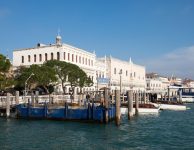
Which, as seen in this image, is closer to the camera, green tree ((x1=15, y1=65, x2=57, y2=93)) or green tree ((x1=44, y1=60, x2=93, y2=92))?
green tree ((x1=15, y1=65, x2=57, y2=93))

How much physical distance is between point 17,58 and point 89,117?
1757 inches

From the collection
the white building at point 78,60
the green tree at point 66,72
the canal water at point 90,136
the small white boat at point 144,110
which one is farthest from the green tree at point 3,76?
the small white boat at point 144,110

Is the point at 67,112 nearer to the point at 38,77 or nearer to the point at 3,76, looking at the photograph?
the point at 3,76

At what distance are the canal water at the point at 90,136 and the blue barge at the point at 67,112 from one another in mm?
964

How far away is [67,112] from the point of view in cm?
3828

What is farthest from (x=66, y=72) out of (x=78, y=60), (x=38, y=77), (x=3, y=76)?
(x=3, y=76)

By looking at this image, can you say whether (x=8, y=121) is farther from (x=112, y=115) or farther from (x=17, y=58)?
(x=17, y=58)

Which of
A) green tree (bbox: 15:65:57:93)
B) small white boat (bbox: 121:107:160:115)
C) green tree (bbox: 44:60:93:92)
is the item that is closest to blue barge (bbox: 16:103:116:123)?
small white boat (bbox: 121:107:160:115)

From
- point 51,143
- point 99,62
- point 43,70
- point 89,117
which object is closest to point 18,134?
point 51,143

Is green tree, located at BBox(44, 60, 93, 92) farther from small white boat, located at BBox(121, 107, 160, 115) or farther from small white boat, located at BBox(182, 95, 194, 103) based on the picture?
small white boat, located at BBox(182, 95, 194, 103)

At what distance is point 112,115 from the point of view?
37.7 meters

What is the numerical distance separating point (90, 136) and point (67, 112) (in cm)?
963

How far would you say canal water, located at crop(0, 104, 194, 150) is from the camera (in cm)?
2506

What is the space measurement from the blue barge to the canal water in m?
0.96
